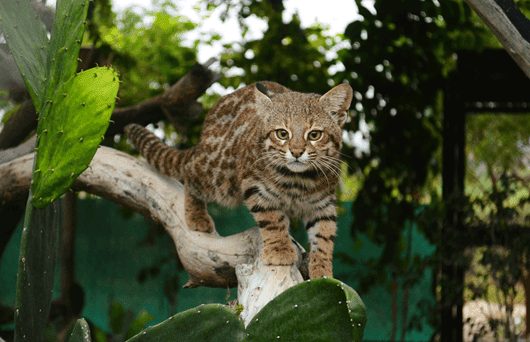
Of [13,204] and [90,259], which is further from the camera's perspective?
[90,259]

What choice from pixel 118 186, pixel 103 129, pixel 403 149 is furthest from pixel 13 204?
pixel 403 149

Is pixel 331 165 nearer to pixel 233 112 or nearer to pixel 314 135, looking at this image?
pixel 314 135

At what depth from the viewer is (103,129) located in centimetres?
108

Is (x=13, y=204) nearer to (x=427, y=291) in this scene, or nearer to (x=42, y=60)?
(x=42, y=60)

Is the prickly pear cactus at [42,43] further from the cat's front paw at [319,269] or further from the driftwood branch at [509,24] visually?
the driftwood branch at [509,24]

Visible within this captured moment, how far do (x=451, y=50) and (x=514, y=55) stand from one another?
1676mm

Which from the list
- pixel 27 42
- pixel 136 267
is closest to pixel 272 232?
pixel 27 42

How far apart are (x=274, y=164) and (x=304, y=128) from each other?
23 cm

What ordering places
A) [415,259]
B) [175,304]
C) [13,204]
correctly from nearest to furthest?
[13,204]
[415,259]
[175,304]

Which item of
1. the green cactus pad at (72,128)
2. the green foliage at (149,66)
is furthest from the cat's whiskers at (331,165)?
the green foliage at (149,66)

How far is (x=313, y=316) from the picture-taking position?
980 millimetres

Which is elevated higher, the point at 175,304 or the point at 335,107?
the point at 335,107

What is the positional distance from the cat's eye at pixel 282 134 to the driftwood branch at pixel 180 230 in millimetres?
549

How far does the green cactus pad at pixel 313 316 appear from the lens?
96 cm
